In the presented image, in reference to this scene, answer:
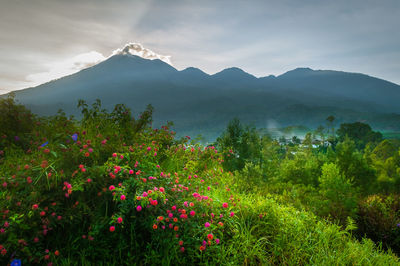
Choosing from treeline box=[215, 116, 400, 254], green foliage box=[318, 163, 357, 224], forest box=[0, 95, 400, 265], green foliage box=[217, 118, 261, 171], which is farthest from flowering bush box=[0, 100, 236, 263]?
green foliage box=[217, 118, 261, 171]

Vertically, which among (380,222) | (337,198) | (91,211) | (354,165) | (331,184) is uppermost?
(91,211)

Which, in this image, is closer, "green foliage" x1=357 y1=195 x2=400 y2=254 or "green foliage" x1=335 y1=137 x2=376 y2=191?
"green foliage" x1=357 y1=195 x2=400 y2=254

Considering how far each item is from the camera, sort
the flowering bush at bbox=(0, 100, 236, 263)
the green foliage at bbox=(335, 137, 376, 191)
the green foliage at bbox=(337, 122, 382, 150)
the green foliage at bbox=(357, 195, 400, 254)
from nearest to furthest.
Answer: the flowering bush at bbox=(0, 100, 236, 263)
the green foliage at bbox=(357, 195, 400, 254)
the green foliage at bbox=(335, 137, 376, 191)
the green foliage at bbox=(337, 122, 382, 150)

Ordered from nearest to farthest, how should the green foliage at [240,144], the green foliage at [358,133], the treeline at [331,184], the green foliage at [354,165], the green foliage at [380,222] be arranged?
the green foliage at [380,222], the treeline at [331,184], the green foliage at [354,165], the green foliage at [240,144], the green foliage at [358,133]

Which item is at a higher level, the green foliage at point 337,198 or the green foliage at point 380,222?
the green foliage at point 337,198

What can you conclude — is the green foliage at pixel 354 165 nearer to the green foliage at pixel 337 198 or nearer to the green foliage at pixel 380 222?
the green foliage at pixel 380 222

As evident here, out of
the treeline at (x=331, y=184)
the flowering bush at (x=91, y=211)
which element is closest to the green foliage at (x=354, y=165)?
the treeline at (x=331, y=184)

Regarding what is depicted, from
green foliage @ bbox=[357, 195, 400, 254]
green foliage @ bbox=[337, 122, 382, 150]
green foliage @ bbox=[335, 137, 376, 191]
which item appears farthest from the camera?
green foliage @ bbox=[337, 122, 382, 150]

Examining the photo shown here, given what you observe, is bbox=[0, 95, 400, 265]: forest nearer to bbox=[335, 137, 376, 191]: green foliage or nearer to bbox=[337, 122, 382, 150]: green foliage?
bbox=[335, 137, 376, 191]: green foliage

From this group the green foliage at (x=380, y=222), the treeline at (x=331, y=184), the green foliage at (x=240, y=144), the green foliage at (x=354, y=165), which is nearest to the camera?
the green foliage at (x=380, y=222)

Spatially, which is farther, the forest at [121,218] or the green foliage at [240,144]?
the green foliage at [240,144]

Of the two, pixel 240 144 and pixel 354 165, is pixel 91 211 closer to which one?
pixel 354 165

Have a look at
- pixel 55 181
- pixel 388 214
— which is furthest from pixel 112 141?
pixel 388 214

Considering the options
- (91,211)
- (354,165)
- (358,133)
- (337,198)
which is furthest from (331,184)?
(358,133)
